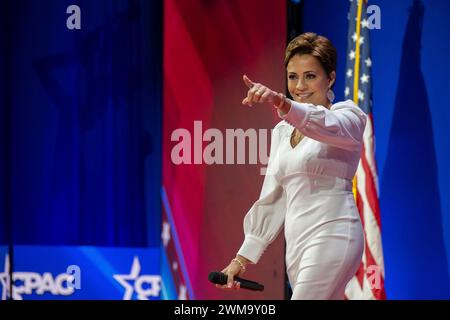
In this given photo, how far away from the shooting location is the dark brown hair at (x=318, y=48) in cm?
284

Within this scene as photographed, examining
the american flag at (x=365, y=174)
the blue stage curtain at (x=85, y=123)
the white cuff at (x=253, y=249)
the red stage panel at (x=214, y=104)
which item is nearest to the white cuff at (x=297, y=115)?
the white cuff at (x=253, y=249)

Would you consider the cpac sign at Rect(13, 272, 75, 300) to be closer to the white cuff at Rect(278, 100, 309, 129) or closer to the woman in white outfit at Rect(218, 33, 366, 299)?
the woman in white outfit at Rect(218, 33, 366, 299)

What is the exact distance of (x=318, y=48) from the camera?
285cm

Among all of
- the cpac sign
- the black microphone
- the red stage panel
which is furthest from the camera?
the cpac sign

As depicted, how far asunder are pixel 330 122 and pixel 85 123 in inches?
117

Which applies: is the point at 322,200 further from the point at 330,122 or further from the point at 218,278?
the point at 218,278

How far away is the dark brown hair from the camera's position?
2844mm

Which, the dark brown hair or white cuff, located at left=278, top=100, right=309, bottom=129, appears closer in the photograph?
white cuff, located at left=278, top=100, right=309, bottom=129

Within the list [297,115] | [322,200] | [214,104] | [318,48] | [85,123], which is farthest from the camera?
[85,123]

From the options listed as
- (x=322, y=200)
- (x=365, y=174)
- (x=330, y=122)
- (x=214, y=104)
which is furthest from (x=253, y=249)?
(x=214, y=104)

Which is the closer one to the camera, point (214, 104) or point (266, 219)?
point (266, 219)

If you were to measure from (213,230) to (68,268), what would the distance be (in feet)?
3.42

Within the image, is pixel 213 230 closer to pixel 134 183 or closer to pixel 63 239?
pixel 134 183

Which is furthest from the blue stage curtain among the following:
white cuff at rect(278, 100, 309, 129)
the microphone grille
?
white cuff at rect(278, 100, 309, 129)
